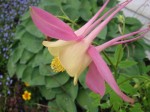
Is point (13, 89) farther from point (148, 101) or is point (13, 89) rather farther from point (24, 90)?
point (148, 101)

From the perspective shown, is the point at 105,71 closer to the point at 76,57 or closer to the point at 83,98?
the point at 76,57

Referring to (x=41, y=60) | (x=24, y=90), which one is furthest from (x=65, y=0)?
(x=24, y=90)

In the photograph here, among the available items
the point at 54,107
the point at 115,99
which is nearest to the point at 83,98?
the point at 54,107

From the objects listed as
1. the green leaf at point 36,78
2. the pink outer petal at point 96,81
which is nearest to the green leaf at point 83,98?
the green leaf at point 36,78

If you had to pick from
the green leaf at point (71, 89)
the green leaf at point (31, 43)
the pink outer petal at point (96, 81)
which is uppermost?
the pink outer petal at point (96, 81)

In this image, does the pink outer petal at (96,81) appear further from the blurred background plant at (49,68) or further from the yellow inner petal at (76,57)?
the blurred background plant at (49,68)

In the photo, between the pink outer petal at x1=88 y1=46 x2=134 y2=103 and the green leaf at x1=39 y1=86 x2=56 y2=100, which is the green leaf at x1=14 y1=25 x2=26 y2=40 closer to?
the green leaf at x1=39 y1=86 x2=56 y2=100

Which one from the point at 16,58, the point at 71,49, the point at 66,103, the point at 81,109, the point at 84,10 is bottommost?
the point at 81,109
